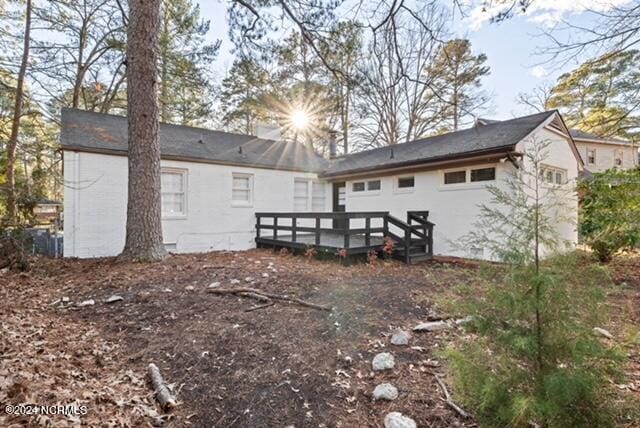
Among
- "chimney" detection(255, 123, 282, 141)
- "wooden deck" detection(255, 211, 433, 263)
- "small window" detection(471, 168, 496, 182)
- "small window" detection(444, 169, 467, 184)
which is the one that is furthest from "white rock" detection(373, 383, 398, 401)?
"chimney" detection(255, 123, 282, 141)

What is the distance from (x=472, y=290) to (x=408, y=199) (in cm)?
852

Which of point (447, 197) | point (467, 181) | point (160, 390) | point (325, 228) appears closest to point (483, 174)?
point (467, 181)

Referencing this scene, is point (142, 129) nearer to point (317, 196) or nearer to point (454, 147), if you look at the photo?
point (317, 196)

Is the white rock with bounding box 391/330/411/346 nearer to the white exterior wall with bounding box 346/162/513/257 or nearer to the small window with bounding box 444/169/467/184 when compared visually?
the white exterior wall with bounding box 346/162/513/257

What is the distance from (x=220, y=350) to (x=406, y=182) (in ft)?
28.4

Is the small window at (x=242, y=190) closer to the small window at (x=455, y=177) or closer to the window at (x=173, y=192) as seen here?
the window at (x=173, y=192)

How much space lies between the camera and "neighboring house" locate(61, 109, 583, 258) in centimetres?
788

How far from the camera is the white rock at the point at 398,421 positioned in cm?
200

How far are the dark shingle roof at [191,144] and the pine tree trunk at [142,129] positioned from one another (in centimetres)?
263

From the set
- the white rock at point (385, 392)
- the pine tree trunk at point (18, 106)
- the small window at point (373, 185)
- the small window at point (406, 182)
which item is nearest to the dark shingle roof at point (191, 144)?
the pine tree trunk at point (18, 106)

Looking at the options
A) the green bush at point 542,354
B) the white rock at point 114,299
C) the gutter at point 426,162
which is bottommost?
the white rock at point 114,299

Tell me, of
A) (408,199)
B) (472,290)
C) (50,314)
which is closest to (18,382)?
(50,314)

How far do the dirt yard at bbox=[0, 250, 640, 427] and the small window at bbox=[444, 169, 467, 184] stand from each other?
4608mm

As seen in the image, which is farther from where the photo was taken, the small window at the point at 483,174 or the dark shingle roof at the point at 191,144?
the dark shingle roof at the point at 191,144
